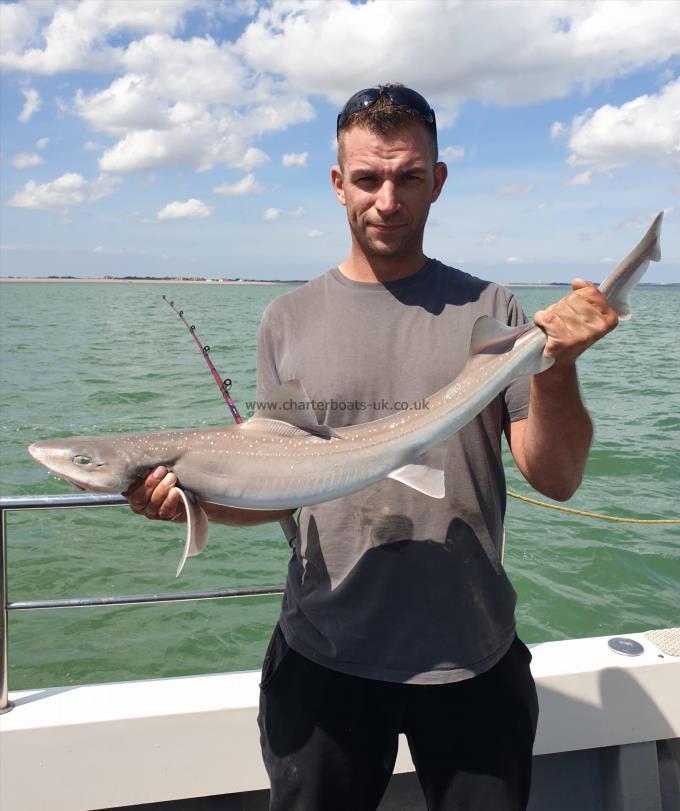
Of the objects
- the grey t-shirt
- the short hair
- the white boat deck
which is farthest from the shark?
the white boat deck

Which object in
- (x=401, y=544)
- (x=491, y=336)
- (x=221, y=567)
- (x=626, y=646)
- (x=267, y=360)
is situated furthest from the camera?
(x=221, y=567)

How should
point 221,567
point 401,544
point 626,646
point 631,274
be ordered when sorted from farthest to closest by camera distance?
point 221,567 < point 626,646 < point 401,544 < point 631,274

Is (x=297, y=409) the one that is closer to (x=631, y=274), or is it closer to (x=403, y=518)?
(x=403, y=518)

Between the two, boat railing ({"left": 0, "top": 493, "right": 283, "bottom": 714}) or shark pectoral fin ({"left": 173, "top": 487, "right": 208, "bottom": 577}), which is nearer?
shark pectoral fin ({"left": 173, "top": 487, "right": 208, "bottom": 577})

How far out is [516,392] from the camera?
7.97 feet

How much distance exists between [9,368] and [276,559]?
18.8m

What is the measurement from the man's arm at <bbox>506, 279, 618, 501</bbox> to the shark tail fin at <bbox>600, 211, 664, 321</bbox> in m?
0.05

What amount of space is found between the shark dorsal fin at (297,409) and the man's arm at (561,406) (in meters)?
0.65

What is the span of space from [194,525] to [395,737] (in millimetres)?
1007

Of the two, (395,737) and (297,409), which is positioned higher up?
(297,409)

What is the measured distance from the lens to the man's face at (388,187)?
2453mm

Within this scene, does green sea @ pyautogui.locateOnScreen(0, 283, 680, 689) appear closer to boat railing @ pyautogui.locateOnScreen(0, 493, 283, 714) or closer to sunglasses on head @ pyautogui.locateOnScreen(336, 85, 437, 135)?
boat railing @ pyautogui.locateOnScreen(0, 493, 283, 714)

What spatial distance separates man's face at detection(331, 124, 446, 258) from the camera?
2453mm

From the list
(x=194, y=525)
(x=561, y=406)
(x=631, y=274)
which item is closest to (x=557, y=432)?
(x=561, y=406)
